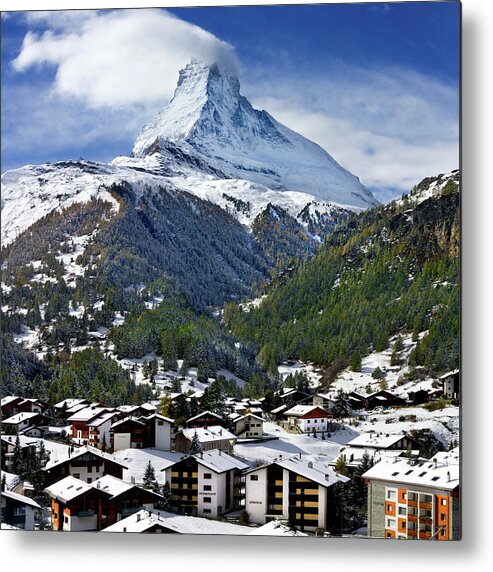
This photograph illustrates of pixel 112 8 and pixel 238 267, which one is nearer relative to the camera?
pixel 112 8

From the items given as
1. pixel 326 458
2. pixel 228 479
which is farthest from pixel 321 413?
pixel 228 479

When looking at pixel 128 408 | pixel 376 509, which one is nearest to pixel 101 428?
pixel 128 408

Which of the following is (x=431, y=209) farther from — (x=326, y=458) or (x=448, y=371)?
(x=326, y=458)

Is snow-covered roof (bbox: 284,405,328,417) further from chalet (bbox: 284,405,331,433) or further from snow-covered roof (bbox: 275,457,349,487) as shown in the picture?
snow-covered roof (bbox: 275,457,349,487)

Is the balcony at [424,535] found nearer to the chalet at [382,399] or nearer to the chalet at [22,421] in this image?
the chalet at [382,399]

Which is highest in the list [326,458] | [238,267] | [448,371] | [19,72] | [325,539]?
[19,72]

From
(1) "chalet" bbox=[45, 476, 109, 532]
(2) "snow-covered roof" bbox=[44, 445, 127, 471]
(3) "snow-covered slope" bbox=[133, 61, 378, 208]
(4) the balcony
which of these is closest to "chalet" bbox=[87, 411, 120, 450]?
(2) "snow-covered roof" bbox=[44, 445, 127, 471]
